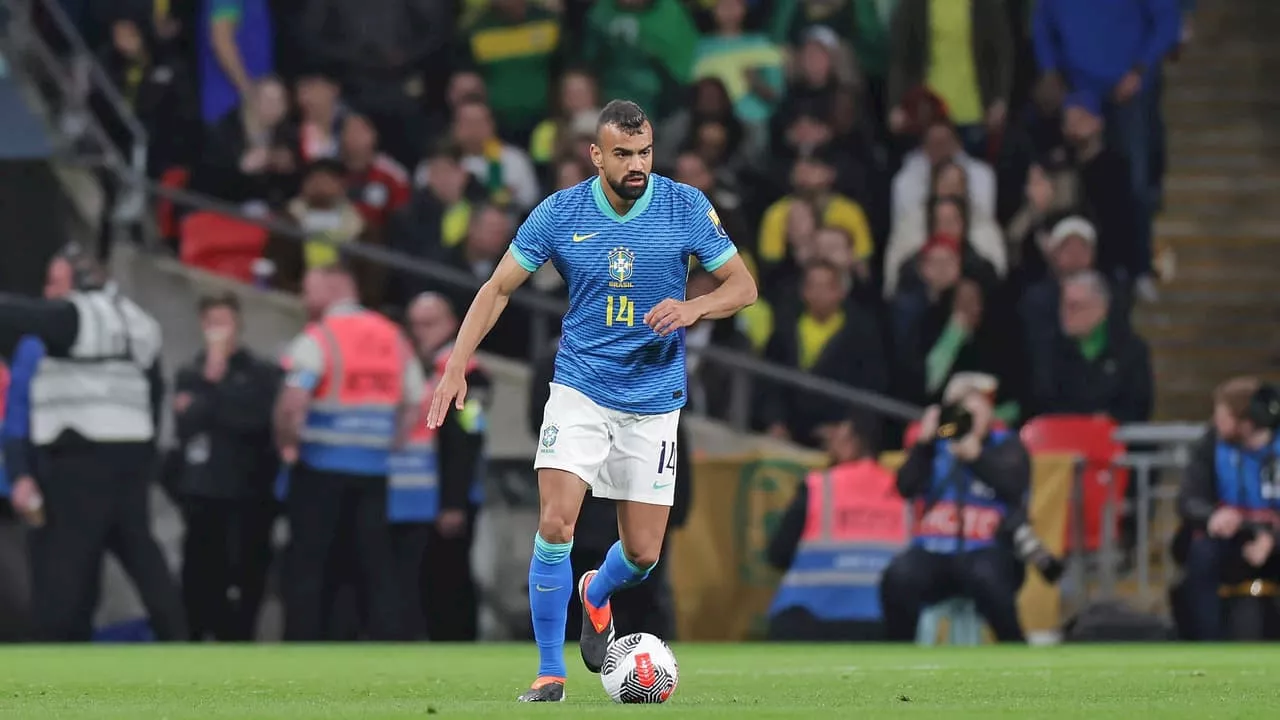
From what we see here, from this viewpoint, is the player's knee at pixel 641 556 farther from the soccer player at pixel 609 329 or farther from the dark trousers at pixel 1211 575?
the dark trousers at pixel 1211 575

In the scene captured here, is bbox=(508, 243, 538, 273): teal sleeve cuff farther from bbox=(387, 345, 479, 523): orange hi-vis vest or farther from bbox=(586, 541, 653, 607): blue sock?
bbox=(387, 345, 479, 523): orange hi-vis vest

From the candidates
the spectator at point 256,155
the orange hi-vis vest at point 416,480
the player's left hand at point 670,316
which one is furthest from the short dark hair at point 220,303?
the player's left hand at point 670,316

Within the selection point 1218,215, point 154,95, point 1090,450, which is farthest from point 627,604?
point 1218,215

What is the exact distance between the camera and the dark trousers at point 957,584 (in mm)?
15852

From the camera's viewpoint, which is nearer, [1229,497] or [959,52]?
[1229,497]

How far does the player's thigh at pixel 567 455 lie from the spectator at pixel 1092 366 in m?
8.80

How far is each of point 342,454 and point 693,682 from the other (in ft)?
17.2

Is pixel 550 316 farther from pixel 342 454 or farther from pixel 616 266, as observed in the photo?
pixel 616 266

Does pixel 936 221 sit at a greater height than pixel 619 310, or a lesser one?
greater

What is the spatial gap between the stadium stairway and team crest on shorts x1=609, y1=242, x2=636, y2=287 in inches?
427

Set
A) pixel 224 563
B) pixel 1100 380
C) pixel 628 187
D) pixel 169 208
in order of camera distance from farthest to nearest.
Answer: pixel 169 208
pixel 1100 380
pixel 224 563
pixel 628 187

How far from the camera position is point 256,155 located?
19.5 meters

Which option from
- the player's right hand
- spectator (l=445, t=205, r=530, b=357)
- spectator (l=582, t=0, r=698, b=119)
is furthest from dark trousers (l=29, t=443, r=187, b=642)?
the player's right hand

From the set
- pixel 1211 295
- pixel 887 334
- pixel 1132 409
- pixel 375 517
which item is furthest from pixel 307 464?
pixel 1211 295
